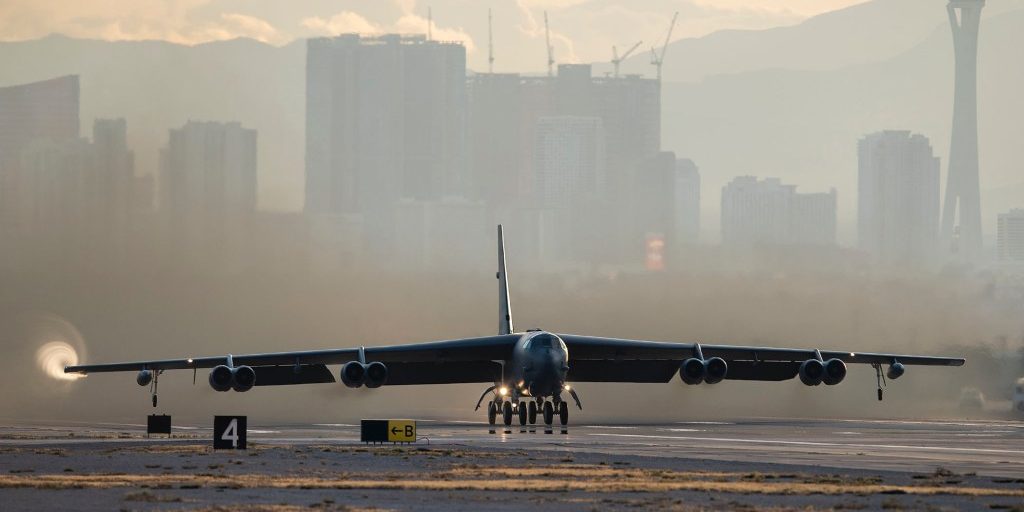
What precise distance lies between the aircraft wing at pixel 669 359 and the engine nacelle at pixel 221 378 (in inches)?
621

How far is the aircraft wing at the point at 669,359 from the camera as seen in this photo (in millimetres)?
76000

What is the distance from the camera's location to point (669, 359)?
81.6m

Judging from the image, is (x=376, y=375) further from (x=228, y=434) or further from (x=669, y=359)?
(x=228, y=434)

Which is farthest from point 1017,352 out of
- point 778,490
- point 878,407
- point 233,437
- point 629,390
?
point 778,490

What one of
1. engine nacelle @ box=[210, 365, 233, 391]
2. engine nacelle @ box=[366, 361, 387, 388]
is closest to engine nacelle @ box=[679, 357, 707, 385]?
engine nacelle @ box=[366, 361, 387, 388]

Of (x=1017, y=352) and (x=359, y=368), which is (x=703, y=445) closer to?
(x=359, y=368)

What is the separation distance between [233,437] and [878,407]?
67684 millimetres

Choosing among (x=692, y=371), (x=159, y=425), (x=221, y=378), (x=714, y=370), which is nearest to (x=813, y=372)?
(x=714, y=370)

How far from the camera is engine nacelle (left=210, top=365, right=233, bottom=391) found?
67.2 m

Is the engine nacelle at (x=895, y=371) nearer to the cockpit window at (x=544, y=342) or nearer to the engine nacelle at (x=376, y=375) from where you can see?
the cockpit window at (x=544, y=342)

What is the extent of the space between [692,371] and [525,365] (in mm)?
8122

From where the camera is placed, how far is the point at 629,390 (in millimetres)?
114875

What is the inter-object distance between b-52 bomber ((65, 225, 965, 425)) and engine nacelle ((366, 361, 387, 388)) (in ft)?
0.14

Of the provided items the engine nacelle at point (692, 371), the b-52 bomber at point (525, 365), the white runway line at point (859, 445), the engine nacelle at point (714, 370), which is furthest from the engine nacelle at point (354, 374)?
the engine nacelle at point (714, 370)
